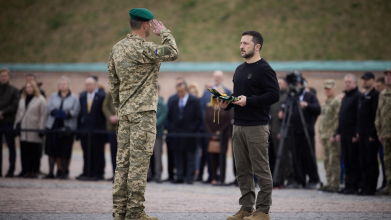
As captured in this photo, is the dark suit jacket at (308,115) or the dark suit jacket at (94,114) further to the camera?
the dark suit jacket at (94,114)

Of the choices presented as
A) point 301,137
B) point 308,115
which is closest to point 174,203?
point 301,137

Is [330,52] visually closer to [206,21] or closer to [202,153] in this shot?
[206,21]

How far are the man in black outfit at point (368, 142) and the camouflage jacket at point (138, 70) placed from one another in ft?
17.3

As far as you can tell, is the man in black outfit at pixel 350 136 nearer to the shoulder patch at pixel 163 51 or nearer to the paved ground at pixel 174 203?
the paved ground at pixel 174 203

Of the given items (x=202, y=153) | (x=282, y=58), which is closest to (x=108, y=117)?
(x=202, y=153)

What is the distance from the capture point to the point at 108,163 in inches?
669

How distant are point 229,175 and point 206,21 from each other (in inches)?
538

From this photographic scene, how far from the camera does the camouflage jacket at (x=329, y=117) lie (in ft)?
34.3

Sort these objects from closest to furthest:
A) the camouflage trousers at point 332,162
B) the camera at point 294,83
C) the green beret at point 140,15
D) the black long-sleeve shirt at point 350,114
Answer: the green beret at point 140,15 < the black long-sleeve shirt at point 350,114 < the camouflage trousers at point 332,162 < the camera at point 294,83

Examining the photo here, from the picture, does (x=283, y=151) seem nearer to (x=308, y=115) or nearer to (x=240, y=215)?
(x=308, y=115)

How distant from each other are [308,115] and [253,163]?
219 inches

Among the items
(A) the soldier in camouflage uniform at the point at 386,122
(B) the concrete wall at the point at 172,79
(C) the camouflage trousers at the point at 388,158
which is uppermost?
(B) the concrete wall at the point at 172,79

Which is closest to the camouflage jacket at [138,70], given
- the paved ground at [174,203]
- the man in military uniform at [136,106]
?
the man in military uniform at [136,106]

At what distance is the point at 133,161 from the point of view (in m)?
5.41
